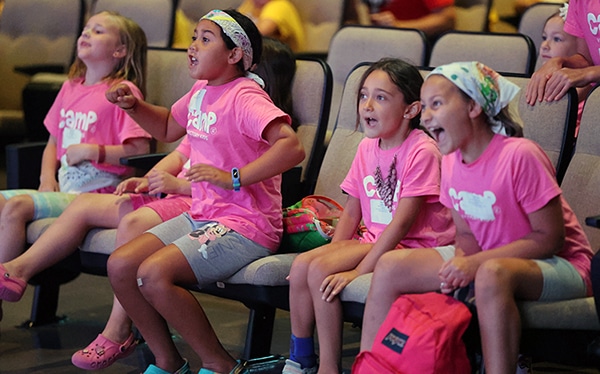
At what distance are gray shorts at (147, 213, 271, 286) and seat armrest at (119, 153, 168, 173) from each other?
20.9 inches

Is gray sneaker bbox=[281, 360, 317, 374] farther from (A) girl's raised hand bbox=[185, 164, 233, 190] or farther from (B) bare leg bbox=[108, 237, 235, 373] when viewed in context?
(A) girl's raised hand bbox=[185, 164, 233, 190]

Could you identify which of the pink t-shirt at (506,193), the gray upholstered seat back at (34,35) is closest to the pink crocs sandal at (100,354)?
the pink t-shirt at (506,193)

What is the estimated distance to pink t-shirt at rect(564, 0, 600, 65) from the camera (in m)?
3.36

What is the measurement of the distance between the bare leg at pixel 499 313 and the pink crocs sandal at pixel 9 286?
1.61m

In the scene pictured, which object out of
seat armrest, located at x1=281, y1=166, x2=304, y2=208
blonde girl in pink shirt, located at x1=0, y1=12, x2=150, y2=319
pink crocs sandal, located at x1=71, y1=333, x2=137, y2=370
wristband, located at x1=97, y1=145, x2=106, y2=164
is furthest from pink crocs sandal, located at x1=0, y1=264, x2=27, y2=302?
seat armrest, located at x1=281, y1=166, x2=304, y2=208

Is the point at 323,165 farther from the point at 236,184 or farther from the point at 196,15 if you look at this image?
the point at 196,15

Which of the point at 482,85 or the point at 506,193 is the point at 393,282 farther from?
the point at 482,85

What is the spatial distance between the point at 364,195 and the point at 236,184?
0.37m

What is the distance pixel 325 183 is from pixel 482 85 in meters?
1.06

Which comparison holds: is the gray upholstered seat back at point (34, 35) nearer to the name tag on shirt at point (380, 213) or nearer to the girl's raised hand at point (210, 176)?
the girl's raised hand at point (210, 176)

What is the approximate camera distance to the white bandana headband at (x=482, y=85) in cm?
260

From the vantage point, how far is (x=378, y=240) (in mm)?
2885

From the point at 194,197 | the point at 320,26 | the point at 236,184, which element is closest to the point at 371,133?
the point at 236,184

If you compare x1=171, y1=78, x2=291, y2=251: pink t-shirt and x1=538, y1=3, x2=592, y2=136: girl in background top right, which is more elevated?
x1=538, y1=3, x2=592, y2=136: girl in background top right
